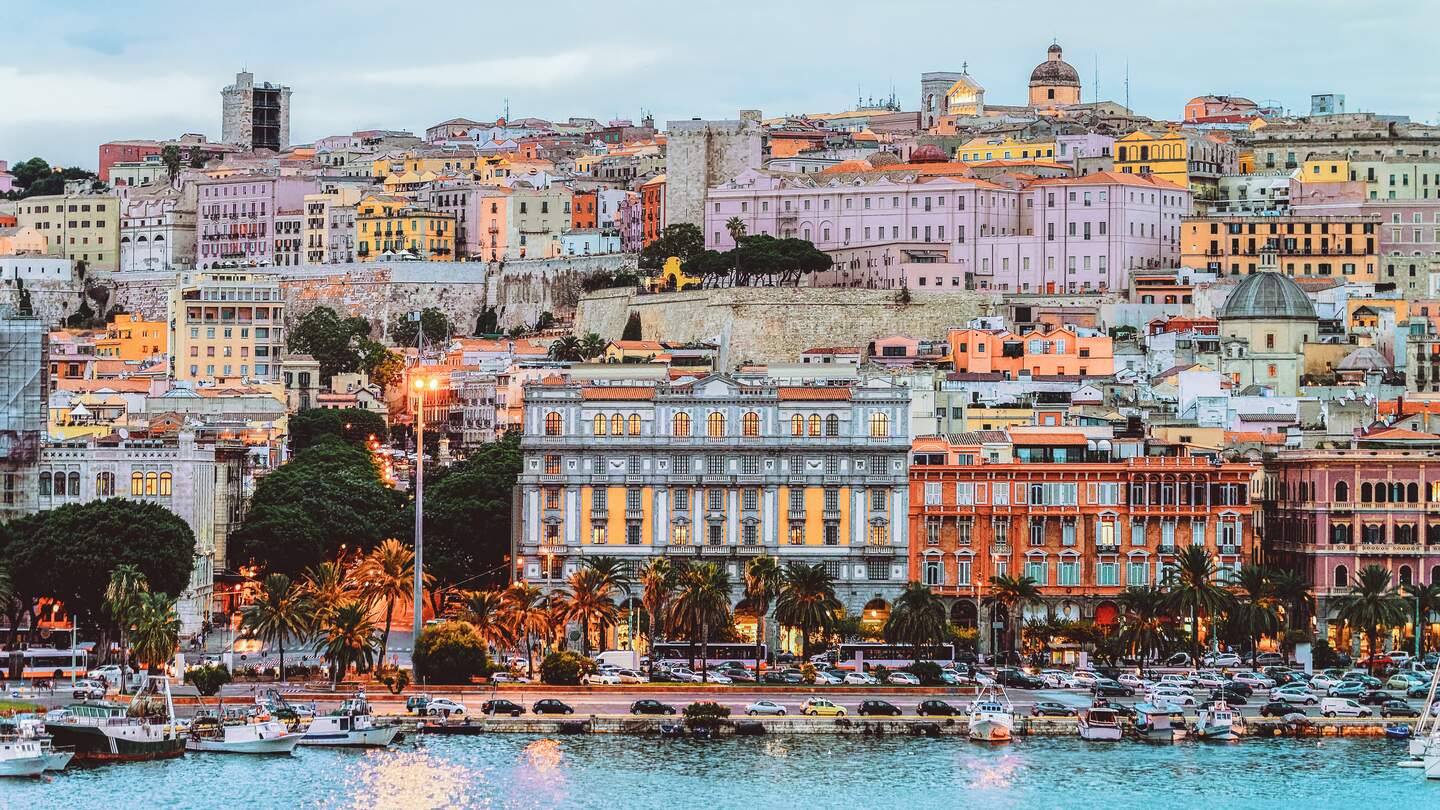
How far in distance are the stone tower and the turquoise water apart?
9736 centimetres

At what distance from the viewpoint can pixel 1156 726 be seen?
77.7m

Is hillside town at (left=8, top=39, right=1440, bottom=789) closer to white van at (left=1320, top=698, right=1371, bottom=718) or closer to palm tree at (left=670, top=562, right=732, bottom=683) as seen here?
palm tree at (left=670, top=562, right=732, bottom=683)

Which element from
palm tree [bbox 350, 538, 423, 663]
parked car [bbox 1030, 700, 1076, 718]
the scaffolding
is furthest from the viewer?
the scaffolding

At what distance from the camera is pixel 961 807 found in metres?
68.8

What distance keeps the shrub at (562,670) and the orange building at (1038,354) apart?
4605cm

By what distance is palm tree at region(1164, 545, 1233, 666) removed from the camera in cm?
8712

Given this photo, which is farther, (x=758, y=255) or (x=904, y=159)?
(x=904, y=159)

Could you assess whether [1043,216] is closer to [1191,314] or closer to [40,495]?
[1191,314]

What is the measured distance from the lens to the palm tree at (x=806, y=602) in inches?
3410

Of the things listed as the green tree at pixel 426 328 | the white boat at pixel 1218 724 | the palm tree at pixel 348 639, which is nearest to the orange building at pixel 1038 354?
the white boat at pixel 1218 724

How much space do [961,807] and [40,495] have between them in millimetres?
39523

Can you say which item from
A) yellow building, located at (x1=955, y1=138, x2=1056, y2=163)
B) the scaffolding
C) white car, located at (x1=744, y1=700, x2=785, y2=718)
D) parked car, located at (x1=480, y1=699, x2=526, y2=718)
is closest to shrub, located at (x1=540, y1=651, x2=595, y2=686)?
parked car, located at (x1=480, y1=699, x2=526, y2=718)

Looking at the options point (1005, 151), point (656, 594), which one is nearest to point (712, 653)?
point (656, 594)

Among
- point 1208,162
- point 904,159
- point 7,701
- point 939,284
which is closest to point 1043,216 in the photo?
point 939,284
